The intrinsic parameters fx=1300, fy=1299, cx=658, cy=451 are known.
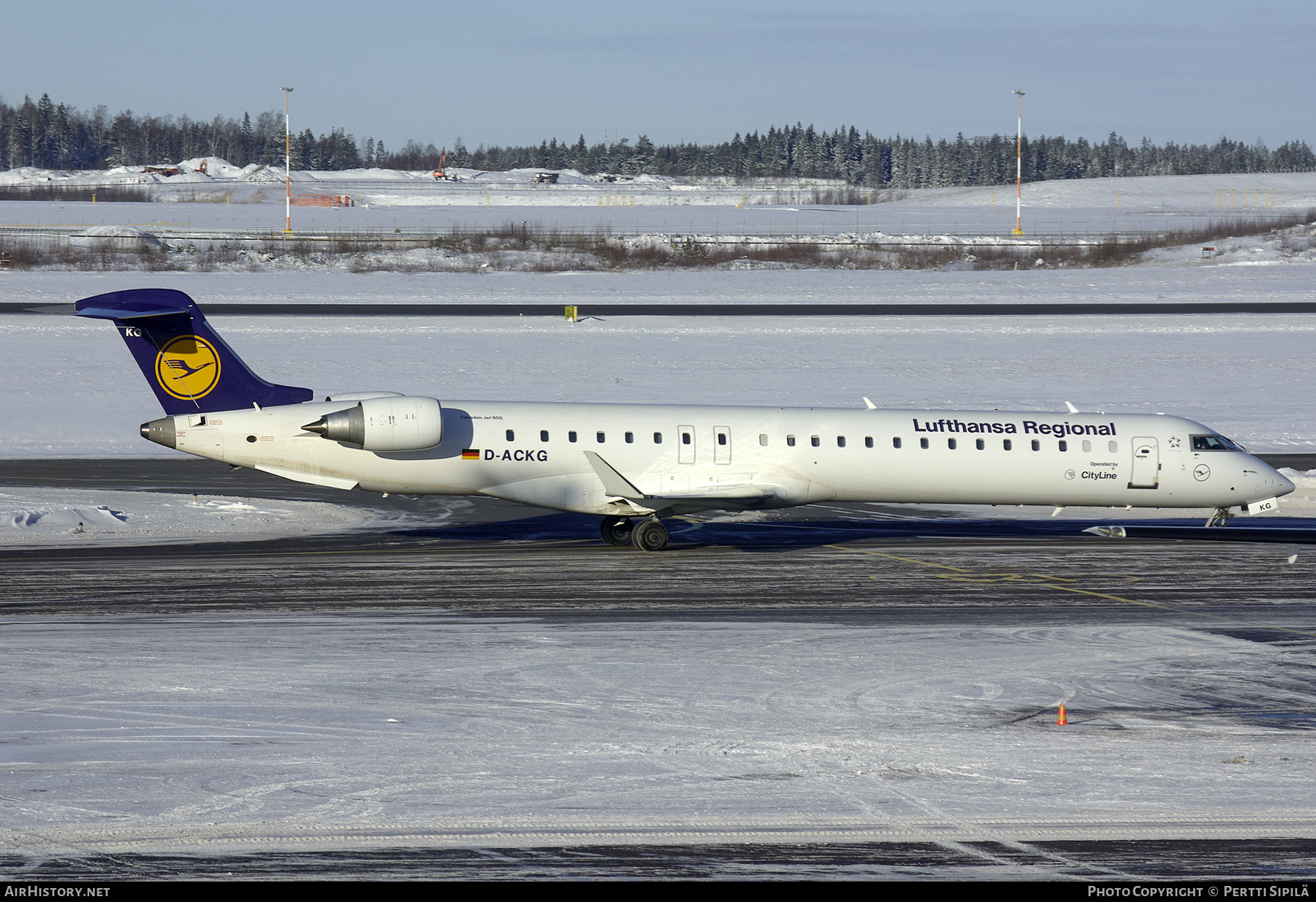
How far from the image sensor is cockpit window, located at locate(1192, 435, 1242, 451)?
25.7 meters

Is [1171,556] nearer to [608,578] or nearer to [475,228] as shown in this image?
[608,578]

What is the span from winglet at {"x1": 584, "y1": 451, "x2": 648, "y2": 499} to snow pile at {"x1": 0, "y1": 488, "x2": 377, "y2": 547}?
219 inches

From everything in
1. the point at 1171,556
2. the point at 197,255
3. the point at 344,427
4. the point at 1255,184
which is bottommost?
the point at 1171,556

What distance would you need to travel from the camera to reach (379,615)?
17.9 metres

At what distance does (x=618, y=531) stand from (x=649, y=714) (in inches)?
447

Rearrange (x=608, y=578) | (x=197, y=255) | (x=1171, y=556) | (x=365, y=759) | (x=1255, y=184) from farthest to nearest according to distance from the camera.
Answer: (x=1255, y=184) < (x=197, y=255) < (x=1171, y=556) < (x=608, y=578) < (x=365, y=759)

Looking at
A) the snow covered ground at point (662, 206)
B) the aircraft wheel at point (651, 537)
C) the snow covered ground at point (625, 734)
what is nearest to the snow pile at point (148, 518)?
the aircraft wheel at point (651, 537)

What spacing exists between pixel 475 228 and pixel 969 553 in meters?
65.7

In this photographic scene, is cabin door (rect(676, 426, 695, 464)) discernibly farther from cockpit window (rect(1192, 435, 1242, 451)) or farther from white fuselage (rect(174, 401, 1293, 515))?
cockpit window (rect(1192, 435, 1242, 451))

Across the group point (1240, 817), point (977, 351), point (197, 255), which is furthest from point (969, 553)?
point (197, 255)

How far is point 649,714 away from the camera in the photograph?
523 inches

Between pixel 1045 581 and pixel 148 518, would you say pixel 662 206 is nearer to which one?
pixel 148 518

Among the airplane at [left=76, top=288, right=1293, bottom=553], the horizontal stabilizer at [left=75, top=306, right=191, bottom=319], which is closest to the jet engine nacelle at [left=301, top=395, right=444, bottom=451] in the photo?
the airplane at [left=76, top=288, right=1293, bottom=553]

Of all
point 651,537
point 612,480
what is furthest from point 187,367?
point 651,537
